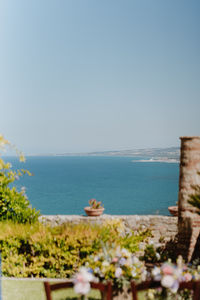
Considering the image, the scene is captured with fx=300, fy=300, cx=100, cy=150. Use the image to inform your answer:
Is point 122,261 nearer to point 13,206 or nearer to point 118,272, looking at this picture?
point 118,272

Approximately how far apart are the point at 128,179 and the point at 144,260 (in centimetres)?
9668

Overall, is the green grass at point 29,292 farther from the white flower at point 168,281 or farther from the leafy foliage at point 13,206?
the white flower at point 168,281

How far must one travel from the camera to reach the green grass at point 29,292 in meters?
4.92

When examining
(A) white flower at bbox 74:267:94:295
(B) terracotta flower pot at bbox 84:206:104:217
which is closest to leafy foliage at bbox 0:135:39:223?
(B) terracotta flower pot at bbox 84:206:104:217

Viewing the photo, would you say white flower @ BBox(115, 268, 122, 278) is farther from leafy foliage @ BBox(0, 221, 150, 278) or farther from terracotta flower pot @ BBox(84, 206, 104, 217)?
terracotta flower pot @ BBox(84, 206, 104, 217)

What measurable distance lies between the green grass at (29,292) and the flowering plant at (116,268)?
0.83 meters

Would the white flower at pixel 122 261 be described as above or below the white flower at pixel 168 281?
below

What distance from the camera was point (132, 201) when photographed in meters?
69.2

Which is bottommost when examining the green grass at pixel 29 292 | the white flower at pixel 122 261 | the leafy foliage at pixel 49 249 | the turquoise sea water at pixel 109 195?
the turquoise sea water at pixel 109 195

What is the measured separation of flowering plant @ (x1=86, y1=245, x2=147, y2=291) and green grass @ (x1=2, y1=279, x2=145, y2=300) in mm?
829

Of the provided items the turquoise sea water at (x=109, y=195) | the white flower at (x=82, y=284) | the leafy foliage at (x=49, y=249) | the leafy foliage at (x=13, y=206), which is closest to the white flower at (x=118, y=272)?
the white flower at (x=82, y=284)

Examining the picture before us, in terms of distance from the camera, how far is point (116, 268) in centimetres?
411

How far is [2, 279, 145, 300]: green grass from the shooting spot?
492 centimetres

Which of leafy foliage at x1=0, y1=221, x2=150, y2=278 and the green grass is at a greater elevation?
leafy foliage at x1=0, y1=221, x2=150, y2=278
